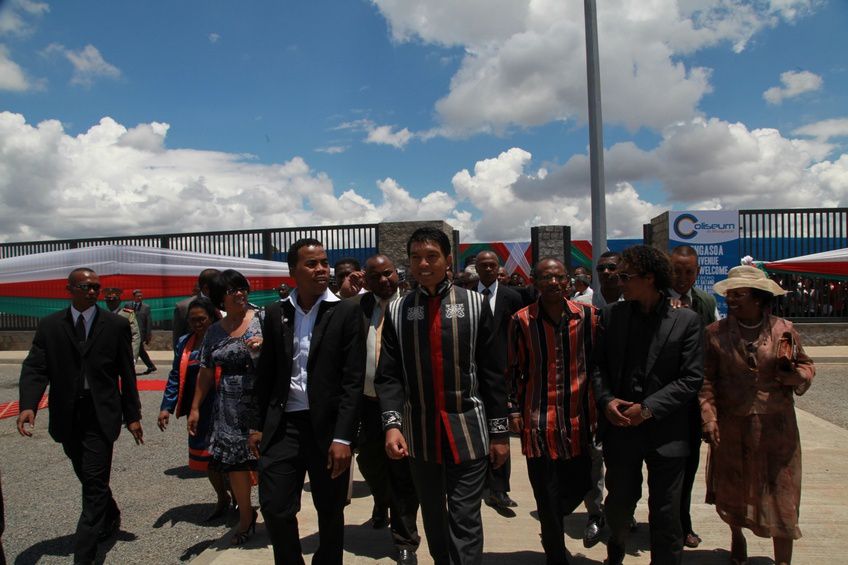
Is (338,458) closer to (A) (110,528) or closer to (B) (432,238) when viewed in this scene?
(B) (432,238)

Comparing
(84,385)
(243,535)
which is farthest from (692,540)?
(84,385)

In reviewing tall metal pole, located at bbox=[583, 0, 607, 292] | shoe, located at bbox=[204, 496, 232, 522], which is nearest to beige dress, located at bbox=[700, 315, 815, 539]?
shoe, located at bbox=[204, 496, 232, 522]

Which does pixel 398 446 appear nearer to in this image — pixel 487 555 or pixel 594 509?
pixel 487 555

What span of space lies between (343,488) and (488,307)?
119 centimetres

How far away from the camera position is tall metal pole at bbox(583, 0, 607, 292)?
27.8 feet

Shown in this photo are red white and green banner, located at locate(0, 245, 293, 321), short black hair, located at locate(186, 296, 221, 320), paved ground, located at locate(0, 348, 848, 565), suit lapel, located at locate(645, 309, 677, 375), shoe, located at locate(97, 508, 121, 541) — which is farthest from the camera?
red white and green banner, located at locate(0, 245, 293, 321)

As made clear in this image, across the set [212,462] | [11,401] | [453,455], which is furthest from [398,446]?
[11,401]

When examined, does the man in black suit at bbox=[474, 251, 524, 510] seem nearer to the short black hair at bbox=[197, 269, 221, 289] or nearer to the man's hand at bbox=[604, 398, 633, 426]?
the man's hand at bbox=[604, 398, 633, 426]

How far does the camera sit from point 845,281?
13.9 m

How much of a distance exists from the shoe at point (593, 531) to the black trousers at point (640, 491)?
53 centimetres

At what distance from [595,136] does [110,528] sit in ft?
24.3

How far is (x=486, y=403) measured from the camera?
2980 mm

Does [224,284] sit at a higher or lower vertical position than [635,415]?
higher

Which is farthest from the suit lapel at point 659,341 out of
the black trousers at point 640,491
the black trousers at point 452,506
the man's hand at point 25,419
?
the man's hand at point 25,419
